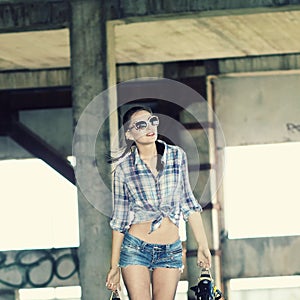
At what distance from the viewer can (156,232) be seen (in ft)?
26.5

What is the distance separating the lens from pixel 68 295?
869 inches

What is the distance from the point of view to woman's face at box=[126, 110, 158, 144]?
8.11 meters

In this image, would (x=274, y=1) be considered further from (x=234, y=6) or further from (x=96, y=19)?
(x=96, y=19)

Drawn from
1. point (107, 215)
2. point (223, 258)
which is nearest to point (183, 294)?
point (223, 258)

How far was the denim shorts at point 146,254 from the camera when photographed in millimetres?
8062

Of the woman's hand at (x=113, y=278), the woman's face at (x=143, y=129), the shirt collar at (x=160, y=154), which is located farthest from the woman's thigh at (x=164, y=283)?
the woman's face at (x=143, y=129)

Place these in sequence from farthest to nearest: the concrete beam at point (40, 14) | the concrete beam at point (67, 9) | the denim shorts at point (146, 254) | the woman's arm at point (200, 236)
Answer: the concrete beam at point (40, 14) < the concrete beam at point (67, 9) < the woman's arm at point (200, 236) < the denim shorts at point (146, 254)

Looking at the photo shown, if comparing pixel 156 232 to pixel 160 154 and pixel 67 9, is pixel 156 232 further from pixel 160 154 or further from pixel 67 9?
pixel 67 9

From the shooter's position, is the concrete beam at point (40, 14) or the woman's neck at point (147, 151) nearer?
the woman's neck at point (147, 151)

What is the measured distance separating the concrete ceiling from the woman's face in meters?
4.85

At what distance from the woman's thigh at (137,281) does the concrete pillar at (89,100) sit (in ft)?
12.9

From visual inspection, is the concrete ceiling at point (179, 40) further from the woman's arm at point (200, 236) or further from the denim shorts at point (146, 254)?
the denim shorts at point (146, 254)

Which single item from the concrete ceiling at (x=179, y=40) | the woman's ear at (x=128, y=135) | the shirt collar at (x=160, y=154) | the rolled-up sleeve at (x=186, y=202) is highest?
the concrete ceiling at (x=179, y=40)

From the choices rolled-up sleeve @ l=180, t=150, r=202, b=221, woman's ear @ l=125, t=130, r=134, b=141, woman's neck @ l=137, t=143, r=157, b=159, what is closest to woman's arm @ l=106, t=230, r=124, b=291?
rolled-up sleeve @ l=180, t=150, r=202, b=221
